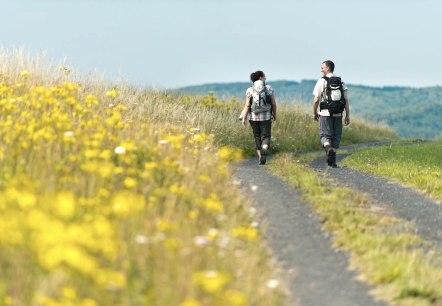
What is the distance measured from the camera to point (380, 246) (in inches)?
289

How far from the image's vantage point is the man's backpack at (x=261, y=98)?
1507 centimetres

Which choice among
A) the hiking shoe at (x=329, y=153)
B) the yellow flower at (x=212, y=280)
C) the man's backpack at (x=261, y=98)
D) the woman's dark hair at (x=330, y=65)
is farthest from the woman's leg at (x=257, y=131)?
the yellow flower at (x=212, y=280)

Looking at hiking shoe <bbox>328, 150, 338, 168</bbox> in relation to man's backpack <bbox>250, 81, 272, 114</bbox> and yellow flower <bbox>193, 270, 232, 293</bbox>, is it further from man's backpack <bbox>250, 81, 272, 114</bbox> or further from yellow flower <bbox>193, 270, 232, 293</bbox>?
yellow flower <bbox>193, 270, 232, 293</bbox>

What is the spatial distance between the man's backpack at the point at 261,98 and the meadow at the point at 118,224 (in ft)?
12.9

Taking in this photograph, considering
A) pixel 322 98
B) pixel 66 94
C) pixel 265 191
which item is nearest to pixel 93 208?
pixel 66 94

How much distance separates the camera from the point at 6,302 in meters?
4.52

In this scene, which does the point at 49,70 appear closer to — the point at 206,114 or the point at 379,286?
the point at 206,114

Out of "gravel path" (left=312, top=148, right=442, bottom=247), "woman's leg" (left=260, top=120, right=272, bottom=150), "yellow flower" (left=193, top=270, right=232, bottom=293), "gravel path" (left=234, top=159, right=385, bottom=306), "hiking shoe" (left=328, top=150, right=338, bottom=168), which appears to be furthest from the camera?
"hiking shoe" (left=328, top=150, right=338, bottom=168)

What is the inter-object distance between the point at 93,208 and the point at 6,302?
1.82 meters

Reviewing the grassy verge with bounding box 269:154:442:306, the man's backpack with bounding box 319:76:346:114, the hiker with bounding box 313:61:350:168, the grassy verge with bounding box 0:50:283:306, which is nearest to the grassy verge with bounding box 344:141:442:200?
the hiker with bounding box 313:61:350:168

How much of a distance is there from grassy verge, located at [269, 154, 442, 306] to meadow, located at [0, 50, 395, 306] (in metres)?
1.02

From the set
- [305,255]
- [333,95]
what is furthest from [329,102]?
[305,255]

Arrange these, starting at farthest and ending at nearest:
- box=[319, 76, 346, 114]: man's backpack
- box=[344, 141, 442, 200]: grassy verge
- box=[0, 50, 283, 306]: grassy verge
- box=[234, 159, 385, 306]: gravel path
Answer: box=[319, 76, 346, 114]: man's backpack, box=[344, 141, 442, 200]: grassy verge, box=[234, 159, 385, 306]: gravel path, box=[0, 50, 283, 306]: grassy verge

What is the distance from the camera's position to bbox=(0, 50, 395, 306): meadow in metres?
4.44
